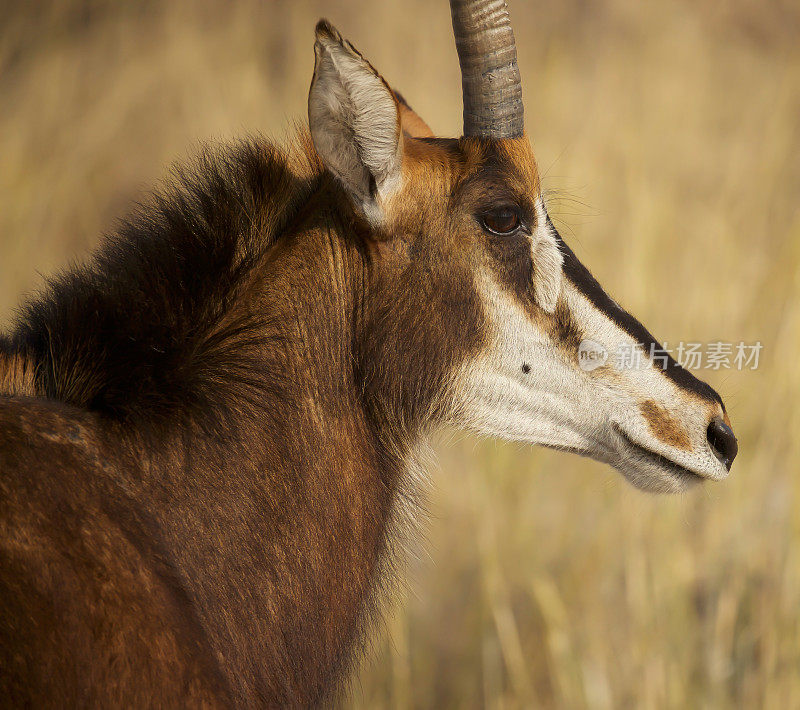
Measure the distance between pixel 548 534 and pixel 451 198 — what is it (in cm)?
308

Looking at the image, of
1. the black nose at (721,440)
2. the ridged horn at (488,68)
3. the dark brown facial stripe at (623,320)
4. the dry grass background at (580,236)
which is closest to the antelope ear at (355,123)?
the ridged horn at (488,68)

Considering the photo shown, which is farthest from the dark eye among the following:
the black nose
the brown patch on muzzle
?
the black nose

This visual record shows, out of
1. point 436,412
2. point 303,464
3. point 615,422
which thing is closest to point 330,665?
point 303,464

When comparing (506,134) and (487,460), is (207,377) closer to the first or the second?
(506,134)

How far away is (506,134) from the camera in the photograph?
227 cm

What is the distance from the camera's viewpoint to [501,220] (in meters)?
2.19

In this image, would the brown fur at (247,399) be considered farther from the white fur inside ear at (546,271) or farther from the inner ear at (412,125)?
the inner ear at (412,125)

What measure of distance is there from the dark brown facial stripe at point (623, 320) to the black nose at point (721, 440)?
7 centimetres

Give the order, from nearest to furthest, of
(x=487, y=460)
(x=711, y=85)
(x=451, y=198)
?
(x=451, y=198) → (x=487, y=460) → (x=711, y=85)

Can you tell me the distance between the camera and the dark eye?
2.18 m

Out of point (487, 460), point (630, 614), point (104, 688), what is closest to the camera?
point (104, 688)

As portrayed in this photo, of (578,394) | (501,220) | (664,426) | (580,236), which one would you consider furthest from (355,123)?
(580,236)

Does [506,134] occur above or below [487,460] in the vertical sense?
above

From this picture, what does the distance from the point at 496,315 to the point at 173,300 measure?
0.77 metres
